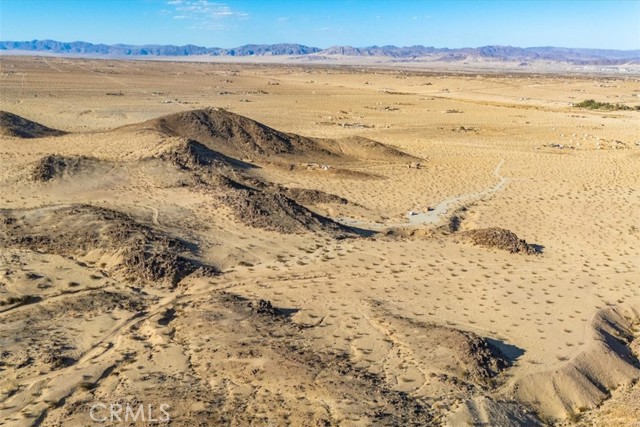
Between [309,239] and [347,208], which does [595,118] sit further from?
[309,239]

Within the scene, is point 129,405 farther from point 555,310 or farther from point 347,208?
point 347,208

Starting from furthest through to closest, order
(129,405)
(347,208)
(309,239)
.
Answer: (347,208) < (309,239) < (129,405)

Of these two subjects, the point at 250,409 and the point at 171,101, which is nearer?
the point at 250,409

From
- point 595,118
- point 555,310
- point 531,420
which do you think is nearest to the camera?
point 531,420

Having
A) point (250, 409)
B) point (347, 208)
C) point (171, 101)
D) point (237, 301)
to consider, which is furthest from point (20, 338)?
point (171, 101)

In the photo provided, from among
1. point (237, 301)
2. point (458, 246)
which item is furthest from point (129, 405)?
point (458, 246)

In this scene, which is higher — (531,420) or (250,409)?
(250,409)
